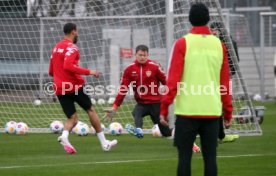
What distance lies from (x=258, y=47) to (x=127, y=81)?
1780 cm

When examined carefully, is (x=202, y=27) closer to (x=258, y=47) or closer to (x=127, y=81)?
(x=127, y=81)

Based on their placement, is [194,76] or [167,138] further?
[167,138]

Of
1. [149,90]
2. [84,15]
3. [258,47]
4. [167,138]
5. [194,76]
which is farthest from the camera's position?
[258,47]

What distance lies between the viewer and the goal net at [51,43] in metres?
19.3

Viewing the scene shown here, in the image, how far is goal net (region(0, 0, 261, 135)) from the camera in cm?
1928

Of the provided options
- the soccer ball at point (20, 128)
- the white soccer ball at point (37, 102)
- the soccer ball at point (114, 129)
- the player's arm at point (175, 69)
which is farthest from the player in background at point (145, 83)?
the white soccer ball at point (37, 102)

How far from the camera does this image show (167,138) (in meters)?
15.7

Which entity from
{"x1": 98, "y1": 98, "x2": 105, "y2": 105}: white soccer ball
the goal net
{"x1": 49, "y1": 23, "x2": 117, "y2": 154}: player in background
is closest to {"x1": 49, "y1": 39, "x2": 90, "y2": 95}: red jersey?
{"x1": 49, "y1": 23, "x2": 117, "y2": 154}: player in background

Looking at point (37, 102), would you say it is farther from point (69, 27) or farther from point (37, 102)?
point (69, 27)

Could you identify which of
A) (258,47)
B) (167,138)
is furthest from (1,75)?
(258,47)

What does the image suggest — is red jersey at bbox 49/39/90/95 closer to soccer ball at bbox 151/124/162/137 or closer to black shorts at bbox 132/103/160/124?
black shorts at bbox 132/103/160/124

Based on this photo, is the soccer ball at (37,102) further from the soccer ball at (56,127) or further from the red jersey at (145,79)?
the red jersey at (145,79)

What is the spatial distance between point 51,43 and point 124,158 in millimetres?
10241

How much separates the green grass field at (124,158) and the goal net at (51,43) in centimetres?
219
